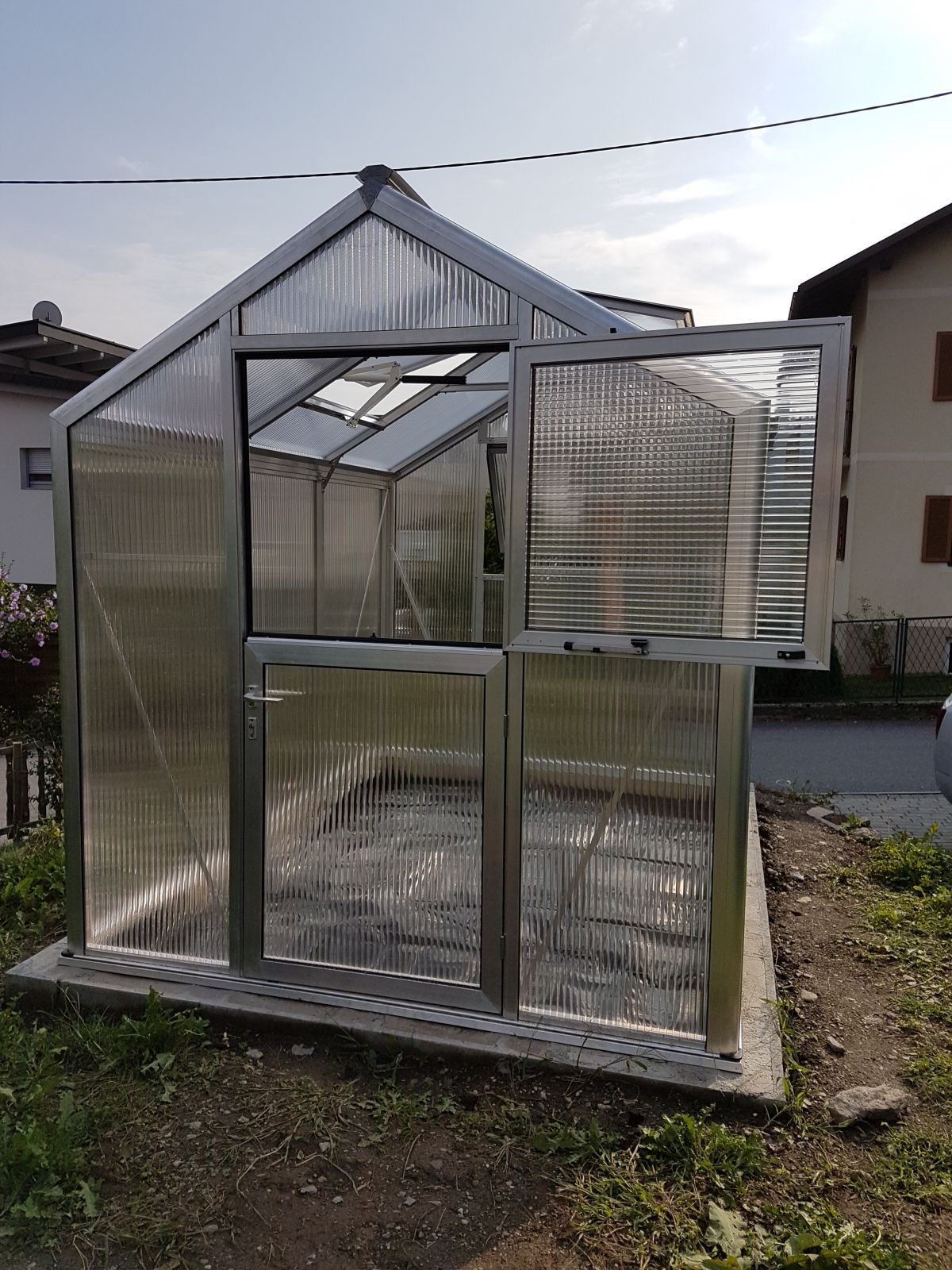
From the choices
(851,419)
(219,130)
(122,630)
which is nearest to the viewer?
(122,630)

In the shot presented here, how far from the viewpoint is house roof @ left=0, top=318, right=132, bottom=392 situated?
1084 cm

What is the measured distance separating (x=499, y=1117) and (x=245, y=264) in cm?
320

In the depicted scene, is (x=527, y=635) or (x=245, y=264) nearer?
(x=527, y=635)

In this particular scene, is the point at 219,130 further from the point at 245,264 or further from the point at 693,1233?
the point at 693,1233

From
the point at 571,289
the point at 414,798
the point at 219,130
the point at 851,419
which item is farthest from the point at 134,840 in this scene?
the point at 851,419

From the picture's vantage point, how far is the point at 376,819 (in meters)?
3.57

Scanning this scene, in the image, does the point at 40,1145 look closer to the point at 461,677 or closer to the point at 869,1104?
the point at 461,677

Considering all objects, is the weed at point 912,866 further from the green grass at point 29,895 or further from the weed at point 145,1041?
the green grass at point 29,895

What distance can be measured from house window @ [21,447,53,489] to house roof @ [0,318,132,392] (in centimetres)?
96

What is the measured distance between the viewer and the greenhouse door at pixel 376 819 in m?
3.43

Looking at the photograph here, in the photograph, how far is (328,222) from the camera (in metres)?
3.36

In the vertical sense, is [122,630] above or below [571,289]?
below

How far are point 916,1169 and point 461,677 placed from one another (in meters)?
2.11

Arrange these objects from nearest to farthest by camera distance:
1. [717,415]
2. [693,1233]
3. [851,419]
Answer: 1. [693,1233]
2. [717,415]
3. [851,419]
